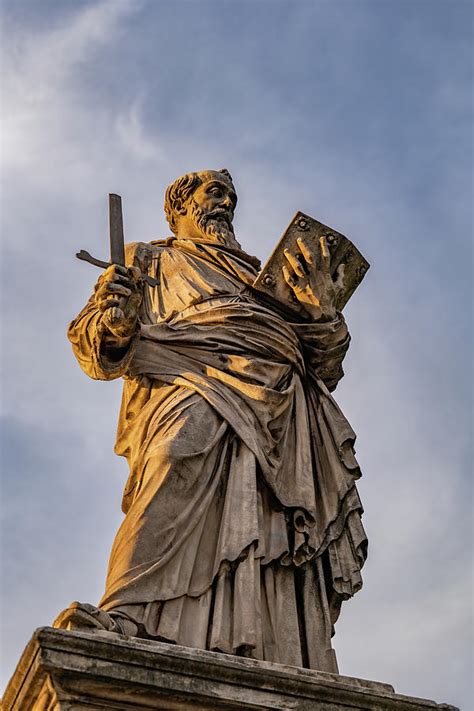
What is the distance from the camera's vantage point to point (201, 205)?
9.79 metres

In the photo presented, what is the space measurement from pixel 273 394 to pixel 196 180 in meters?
2.63

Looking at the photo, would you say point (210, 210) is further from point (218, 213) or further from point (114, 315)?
point (114, 315)

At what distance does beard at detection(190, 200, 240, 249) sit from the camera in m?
9.55

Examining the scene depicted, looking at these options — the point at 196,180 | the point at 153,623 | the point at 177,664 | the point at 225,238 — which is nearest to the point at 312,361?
the point at 225,238

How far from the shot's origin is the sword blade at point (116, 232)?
793 centimetres

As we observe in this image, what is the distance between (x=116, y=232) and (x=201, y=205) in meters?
1.88

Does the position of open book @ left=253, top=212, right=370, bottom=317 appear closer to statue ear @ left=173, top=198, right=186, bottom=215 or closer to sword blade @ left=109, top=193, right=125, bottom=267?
sword blade @ left=109, top=193, right=125, bottom=267

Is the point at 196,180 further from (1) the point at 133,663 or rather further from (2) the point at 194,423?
(1) the point at 133,663

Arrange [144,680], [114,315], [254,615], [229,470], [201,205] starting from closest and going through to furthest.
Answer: [144,680]
[254,615]
[229,470]
[114,315]
[201,205]

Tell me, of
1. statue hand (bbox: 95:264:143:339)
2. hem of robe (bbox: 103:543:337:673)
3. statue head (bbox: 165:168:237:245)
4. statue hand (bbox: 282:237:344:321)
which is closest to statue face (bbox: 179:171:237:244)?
statue head (bbox: 165:168:237:245)

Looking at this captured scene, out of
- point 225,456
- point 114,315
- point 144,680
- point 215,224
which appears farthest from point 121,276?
→ point 144,680

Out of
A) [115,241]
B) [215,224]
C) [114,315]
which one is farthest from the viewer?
[215,224]

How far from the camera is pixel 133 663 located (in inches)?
229

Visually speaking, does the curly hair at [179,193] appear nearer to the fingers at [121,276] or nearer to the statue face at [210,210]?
the statue face at [210,210]
